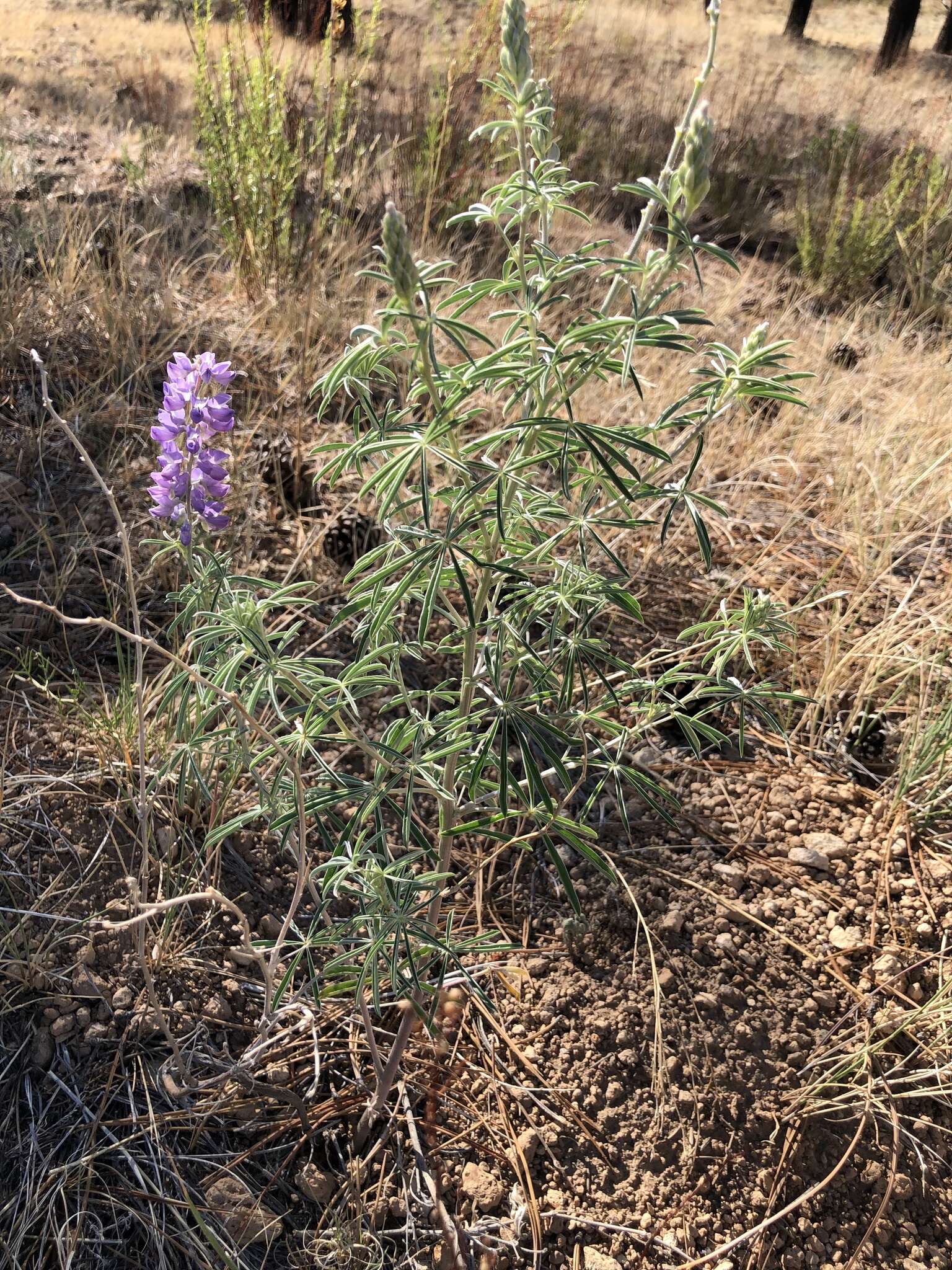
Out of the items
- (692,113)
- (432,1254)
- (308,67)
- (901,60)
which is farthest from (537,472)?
(901,60)

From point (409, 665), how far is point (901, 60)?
1830 cm

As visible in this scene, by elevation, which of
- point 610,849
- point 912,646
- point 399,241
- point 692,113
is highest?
point 692,113

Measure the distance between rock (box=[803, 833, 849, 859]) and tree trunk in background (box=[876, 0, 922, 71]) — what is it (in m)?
18.7

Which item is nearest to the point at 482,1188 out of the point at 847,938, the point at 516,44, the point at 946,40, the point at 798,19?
the point at 847,938

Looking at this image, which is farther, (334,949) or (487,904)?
(487,904)

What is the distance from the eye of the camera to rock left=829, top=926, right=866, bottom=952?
2115 mm

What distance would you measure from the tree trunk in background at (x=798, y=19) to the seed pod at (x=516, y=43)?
75.0 ft

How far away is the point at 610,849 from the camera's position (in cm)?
228

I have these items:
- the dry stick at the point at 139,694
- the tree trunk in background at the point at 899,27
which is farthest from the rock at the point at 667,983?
the tree trunk in background at the point at 899,27

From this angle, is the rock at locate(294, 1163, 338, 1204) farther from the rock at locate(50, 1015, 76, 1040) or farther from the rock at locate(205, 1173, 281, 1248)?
the rock at locate(50, 1015, 76, 1040)

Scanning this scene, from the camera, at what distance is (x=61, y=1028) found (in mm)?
1729

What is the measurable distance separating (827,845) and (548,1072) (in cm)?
92

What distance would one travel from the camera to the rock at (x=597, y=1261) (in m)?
1.62

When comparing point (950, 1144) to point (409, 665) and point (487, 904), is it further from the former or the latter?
point (409, 665)
